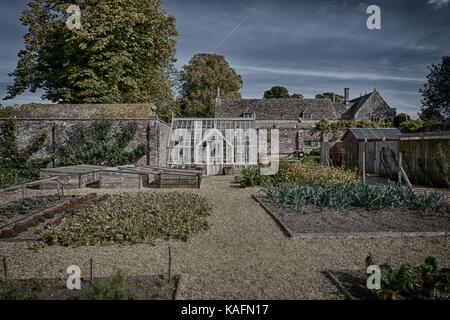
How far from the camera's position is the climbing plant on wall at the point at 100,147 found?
1875 cm

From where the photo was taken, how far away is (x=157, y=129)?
19453mm

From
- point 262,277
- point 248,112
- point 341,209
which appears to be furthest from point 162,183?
point 248,112

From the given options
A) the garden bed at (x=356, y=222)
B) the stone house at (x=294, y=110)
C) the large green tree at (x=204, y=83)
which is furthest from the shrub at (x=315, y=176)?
the large green tree at (x=204, y=83)

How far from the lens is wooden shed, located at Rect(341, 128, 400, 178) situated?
18219 mm

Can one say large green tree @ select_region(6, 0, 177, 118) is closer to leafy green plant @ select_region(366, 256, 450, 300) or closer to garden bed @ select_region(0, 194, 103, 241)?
garden bed @ select_region(0, 194, 103, 241)

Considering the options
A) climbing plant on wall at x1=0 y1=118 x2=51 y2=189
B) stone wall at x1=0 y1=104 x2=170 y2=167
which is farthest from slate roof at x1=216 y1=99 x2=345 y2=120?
climbing plant on wall at x1=0 y1=118 x2=51 y2=189

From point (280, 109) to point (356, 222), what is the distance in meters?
41.6

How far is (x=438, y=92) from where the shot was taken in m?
41.9

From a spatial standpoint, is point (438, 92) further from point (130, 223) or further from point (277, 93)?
point (130, 223)

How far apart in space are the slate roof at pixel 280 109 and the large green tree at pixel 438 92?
430 inches

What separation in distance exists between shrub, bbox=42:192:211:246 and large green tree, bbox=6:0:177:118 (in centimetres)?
1522

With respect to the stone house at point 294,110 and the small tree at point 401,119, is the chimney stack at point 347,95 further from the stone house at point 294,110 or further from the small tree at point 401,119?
the small tree at point 401,119

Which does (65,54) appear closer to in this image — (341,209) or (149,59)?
Answer: (149,59)

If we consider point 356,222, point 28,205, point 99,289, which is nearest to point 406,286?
point 99,289
